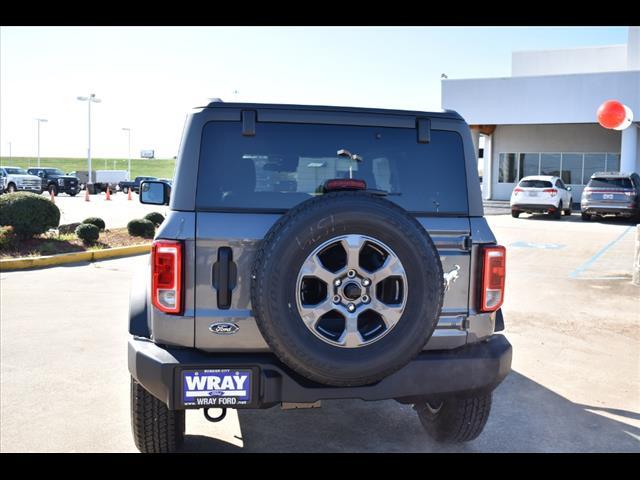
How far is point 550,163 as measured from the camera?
34500 mm

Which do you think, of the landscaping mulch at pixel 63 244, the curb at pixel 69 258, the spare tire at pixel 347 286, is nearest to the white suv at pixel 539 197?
the landscaping mulch at pixel 63 244

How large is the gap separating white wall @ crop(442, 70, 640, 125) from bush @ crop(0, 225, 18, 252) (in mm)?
23156

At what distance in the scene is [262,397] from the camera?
3.05 meters

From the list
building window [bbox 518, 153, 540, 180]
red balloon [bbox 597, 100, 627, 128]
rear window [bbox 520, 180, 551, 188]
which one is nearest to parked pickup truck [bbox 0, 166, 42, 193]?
rear window [bbox 520, 180, 551, 188]

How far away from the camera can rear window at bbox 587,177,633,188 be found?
21.7 metres

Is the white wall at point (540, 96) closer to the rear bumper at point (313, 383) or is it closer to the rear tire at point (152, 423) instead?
the rear bumper at point (313, 383)

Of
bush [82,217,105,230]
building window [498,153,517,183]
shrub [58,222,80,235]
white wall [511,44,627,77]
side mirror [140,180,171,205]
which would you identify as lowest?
shrub [58,222,80,235]

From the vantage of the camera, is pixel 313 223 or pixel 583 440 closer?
pixel 313 223

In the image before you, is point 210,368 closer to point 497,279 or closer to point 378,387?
point 378,387

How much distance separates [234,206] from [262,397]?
940mm

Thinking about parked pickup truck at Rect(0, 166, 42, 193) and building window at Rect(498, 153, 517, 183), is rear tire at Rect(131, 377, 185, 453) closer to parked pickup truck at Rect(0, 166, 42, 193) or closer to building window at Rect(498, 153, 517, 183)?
building window at Rect(498, 153, 517, 183)
